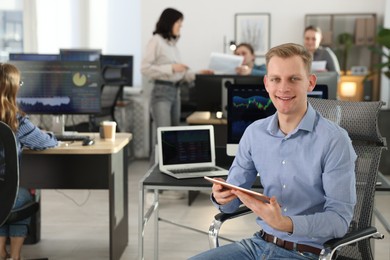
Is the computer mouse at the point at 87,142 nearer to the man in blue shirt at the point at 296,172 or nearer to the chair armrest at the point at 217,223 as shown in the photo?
the chair armrest at the point at 217,223

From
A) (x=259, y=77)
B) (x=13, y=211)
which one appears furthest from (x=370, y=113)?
(x=259, y=77)

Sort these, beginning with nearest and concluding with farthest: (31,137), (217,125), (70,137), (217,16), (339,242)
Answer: (339,242), (31,137), (70,137), (217,125), (217,16)

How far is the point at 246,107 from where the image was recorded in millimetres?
3914

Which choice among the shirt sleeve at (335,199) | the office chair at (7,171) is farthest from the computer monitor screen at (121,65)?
the shirt sleeve at (335,199)

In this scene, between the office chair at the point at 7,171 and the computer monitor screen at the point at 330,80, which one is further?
the computer monitor screen at the point at 330,80

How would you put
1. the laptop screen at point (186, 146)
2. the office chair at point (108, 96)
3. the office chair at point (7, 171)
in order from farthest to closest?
the office chair at point (108, 96) → the laptop screen at point (186, 146) → the office chair at point (7, 171)

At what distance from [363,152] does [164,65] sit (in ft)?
11.9

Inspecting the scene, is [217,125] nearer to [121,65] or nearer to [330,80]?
[330,80]

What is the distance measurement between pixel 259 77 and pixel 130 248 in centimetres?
184

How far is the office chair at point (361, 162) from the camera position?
9.14ft

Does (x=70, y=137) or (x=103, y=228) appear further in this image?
(x=103, y=228)

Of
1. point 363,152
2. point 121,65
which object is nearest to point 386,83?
point 121,65

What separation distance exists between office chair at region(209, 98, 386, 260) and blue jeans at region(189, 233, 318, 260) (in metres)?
0.15

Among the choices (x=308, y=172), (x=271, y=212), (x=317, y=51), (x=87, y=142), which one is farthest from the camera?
(x=317, y=51)
